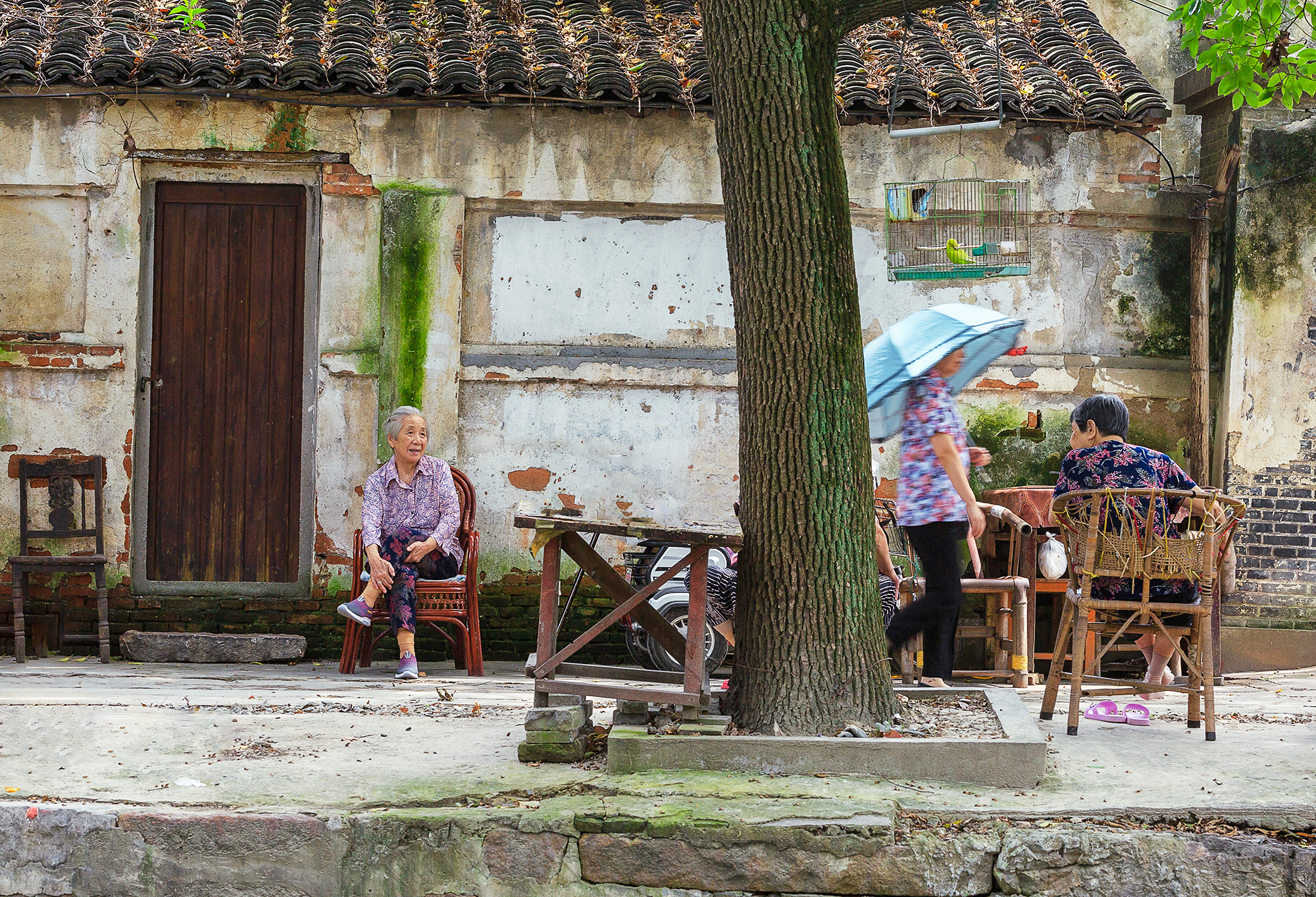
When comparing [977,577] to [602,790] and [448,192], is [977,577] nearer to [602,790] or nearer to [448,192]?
[602,790]

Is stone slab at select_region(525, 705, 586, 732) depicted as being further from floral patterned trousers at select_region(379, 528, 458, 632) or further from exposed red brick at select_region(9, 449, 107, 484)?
exposed red brick at select_region(9, 449, 107, 484)

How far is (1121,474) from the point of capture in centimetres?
525

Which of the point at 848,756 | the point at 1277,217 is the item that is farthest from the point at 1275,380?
the point at 848,756

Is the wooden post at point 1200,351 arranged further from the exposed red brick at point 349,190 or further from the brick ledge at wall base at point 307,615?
the exposed red brick at point 349,190

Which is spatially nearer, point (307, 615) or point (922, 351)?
point (922, 351)

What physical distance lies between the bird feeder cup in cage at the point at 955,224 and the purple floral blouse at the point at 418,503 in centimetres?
317

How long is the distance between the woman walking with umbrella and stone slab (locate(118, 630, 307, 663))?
3950 mm

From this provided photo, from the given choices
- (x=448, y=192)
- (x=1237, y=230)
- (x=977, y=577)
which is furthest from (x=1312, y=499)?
(x=448, y=192)

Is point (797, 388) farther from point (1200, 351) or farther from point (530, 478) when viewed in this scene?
point (1200, 351)

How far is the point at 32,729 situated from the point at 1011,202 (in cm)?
629

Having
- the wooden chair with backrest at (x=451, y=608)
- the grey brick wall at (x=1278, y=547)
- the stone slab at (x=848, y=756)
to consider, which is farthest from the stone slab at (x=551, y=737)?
the grey brick wall at (x=1278, y=547)

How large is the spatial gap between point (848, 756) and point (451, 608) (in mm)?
3364

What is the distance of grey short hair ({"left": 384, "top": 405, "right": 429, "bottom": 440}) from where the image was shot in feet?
23.4

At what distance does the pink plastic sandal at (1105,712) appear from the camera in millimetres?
5430
